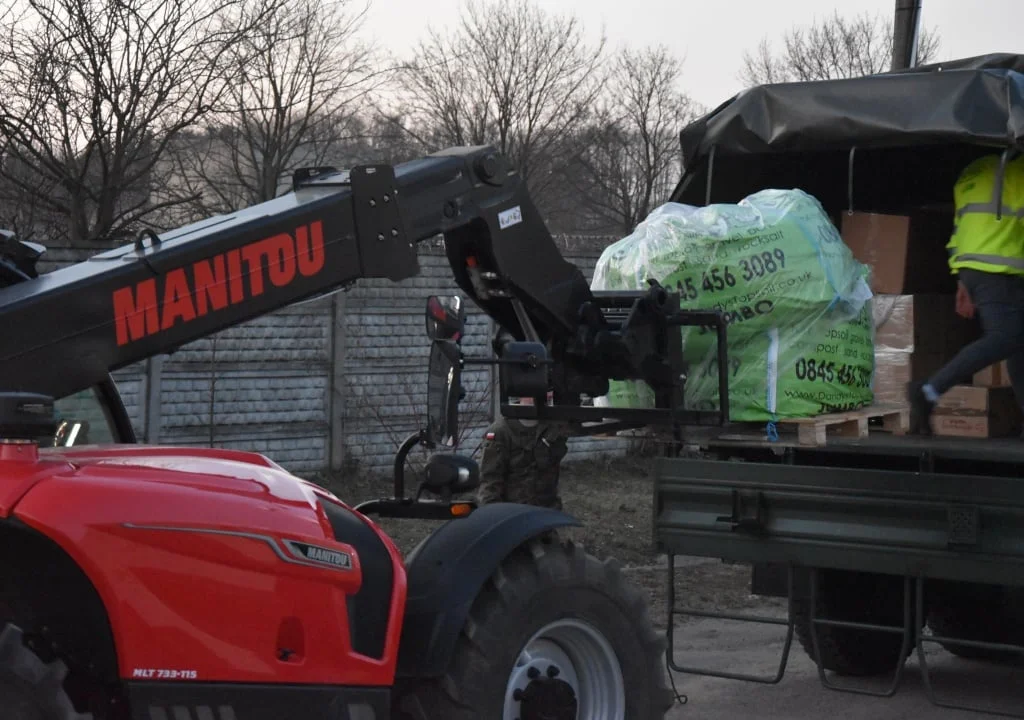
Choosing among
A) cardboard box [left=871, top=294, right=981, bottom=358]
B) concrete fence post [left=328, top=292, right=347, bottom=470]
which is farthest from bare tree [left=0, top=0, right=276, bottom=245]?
cardboard box [left=871, top=294, right=981, bottom=358]

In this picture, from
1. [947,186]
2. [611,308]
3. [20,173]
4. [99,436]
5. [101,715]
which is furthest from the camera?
[20,173]

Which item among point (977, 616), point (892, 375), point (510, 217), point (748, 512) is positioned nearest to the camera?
point (510, 217)

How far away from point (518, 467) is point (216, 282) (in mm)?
5034

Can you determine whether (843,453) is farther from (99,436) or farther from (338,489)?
(338,489)

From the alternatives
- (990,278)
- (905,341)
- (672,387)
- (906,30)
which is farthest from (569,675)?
(906,30)

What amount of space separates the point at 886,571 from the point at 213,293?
327cm

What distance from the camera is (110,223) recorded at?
15062 mm

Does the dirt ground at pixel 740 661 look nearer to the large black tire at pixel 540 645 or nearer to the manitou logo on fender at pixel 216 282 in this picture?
the large black tire at pixel 540 645

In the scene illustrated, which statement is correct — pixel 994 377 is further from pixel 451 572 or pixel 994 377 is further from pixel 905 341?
pixel 451 572

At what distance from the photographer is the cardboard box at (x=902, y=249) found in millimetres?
6934

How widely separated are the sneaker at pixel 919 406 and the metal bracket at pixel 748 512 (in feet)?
2.46

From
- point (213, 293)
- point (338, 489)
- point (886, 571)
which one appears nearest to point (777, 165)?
point (886, 571)

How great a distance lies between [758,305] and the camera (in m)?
6.20

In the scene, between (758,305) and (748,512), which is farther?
(748,512)
